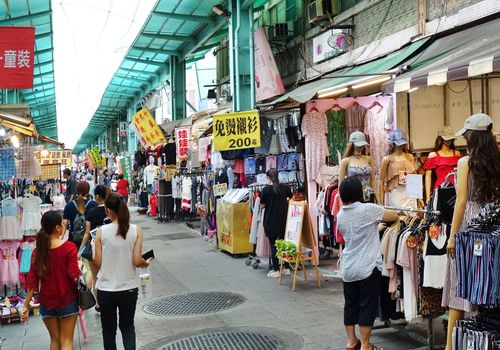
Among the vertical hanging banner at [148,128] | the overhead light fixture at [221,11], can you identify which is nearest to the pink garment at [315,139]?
the overhead light fixture at [221,11]

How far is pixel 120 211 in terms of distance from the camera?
197 inches

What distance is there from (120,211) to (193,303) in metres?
3.68

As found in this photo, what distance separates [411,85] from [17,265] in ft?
21.0

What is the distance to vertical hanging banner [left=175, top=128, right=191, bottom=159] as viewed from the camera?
57.1ft

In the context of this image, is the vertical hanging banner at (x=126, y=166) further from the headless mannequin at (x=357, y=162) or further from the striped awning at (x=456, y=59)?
the striped awning at (x=456, y=59)

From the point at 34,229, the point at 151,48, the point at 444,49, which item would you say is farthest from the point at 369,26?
the point at 151,48

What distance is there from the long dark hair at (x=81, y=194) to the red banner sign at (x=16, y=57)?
3.70 m

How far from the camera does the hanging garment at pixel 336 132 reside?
9.82m

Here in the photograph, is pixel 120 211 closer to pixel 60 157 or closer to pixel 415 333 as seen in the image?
pixel 415 333

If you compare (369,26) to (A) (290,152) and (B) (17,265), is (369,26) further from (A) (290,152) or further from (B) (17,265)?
(B) (17,265)

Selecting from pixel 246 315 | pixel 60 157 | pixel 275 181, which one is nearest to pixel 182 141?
pixel 275 181

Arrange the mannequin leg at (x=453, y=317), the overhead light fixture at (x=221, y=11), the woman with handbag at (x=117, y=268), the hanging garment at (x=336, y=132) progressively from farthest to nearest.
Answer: the overhead light fixture at (x=221, y=11), the hanging garment at (x=336, y=132), the woman with handbag at (x=117, y=268), the mannequin leg at (x=453, y=317)

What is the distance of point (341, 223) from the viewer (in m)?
5.27

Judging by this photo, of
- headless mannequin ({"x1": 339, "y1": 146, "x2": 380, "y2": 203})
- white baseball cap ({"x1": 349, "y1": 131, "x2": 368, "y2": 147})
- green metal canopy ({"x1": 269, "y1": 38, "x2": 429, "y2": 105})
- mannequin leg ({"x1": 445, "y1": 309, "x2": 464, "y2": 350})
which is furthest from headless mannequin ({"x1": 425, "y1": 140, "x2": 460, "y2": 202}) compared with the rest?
mannequin leg ({"x1": 445, "y1": 309, "x2": 464, "y2": 350})
